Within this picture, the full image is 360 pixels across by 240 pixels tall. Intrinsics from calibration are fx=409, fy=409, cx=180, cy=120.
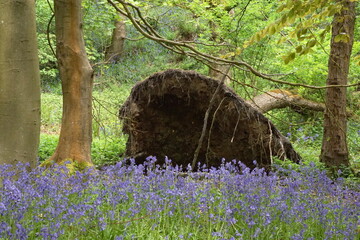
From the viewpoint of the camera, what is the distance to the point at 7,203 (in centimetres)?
279

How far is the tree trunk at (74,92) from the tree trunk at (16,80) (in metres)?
1.12

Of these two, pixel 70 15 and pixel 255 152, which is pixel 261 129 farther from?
pixel 70 15

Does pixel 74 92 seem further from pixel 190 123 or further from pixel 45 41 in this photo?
pixel 45 41

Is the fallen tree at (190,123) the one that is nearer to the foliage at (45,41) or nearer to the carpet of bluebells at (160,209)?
the carpet of bluebells at (160,209)

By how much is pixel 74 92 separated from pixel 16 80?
4.31 ft

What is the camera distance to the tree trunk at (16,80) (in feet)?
13.9

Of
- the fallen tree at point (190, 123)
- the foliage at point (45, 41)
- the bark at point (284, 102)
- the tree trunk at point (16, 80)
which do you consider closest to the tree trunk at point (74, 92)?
the tree trunk at point (16, 80)

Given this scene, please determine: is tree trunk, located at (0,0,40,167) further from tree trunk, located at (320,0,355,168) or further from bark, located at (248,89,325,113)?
bark, located at (248,89,325,113)

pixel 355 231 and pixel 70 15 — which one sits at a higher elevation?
pixel 70 15

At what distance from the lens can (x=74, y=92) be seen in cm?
556

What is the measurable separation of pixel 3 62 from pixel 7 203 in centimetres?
201

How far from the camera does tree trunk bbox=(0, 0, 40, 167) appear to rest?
425 cm

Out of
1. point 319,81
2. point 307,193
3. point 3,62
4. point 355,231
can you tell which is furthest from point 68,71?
point 319,81

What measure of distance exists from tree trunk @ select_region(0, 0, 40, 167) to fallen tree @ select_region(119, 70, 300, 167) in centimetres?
337
